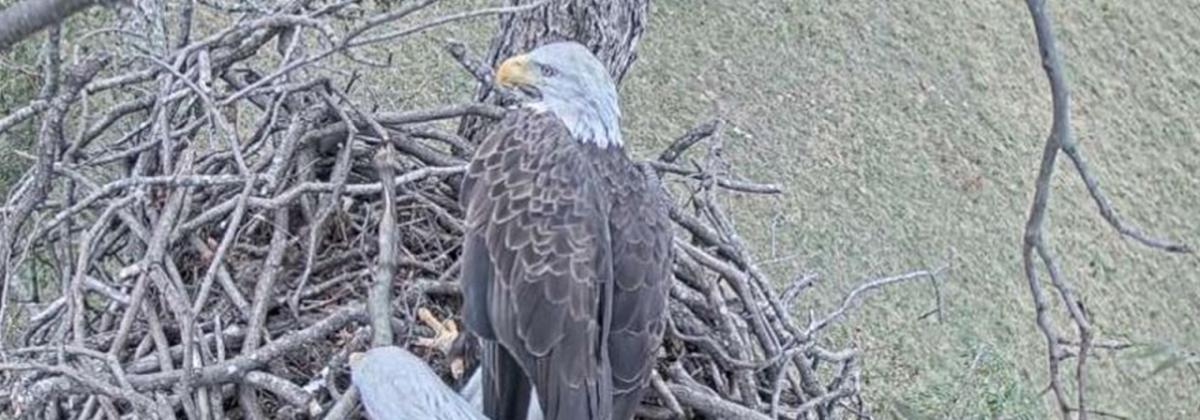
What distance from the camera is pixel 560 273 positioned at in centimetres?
342

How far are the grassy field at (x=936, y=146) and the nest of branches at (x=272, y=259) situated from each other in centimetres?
394

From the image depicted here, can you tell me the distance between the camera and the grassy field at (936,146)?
899cm

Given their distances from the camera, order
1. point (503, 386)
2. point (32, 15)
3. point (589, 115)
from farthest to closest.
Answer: point (589, 115) → point (503, 386) → point (32, 15)

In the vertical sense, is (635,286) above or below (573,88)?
below

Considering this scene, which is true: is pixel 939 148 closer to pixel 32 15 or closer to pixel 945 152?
pixel 945 152

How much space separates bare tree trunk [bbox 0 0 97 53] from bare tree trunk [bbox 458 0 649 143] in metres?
2.30

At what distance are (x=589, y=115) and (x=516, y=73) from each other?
0.62 ft

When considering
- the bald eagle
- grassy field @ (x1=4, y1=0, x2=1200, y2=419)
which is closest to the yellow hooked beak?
the bald eagle

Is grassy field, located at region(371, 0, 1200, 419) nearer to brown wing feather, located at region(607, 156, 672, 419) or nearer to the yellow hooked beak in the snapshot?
the yellow hooked beak

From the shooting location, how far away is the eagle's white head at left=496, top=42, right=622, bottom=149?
12.3 ft

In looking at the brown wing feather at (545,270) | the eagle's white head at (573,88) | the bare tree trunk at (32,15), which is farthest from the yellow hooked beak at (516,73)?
the bare tree trunk at (32,15)

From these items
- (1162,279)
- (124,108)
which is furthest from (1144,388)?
(124,108)

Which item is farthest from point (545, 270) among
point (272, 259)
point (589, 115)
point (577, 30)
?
point (577, 30)

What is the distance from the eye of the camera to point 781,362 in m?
3.76
